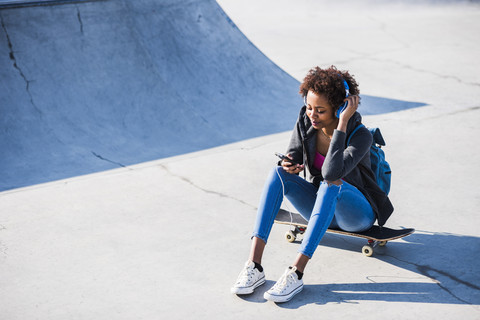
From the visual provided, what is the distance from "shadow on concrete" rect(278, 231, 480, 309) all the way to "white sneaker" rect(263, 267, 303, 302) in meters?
0.05

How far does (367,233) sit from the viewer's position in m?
3.29

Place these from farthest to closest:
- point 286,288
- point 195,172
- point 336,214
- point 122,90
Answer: point 122,90, point 195,172, point 336,214, point 286,288

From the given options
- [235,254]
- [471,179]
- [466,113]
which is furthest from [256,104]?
[235,254]

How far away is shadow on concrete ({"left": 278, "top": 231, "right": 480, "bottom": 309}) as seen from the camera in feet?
9.75

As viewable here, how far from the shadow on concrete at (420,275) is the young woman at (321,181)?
0.75 feet

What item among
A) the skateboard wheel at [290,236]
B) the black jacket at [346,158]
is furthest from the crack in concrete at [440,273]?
the skateboard wheel at [290,236]

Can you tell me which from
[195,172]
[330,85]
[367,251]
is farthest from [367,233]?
[195,172]

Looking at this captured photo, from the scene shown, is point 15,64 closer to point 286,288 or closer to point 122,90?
point 122,90

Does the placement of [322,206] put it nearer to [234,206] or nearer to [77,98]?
[234,206]

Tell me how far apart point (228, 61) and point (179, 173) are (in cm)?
266

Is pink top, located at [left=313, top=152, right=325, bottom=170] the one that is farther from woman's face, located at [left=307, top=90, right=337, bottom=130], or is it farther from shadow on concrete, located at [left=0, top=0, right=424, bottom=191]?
shadow on concrete, located at [left=0, top=0, right=424, bottom=191]

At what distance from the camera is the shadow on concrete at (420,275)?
297 centimetres

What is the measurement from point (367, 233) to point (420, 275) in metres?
0.37

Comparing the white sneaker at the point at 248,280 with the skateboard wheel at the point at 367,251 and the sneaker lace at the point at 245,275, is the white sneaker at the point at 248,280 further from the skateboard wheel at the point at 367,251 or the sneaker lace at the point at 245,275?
the skateboard wheel at the point at 367,251
